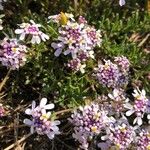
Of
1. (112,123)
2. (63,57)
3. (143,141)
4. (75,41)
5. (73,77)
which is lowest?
(143,141)

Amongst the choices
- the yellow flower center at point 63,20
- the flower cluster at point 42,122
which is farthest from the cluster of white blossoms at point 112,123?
the yellow flower center at point 63,20

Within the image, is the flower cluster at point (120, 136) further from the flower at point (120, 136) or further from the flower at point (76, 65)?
the flower at point (76, 65)

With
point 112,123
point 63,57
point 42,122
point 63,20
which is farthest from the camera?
point 63,57

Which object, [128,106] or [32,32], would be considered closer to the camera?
[128,106]

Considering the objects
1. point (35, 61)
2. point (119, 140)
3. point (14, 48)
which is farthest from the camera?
point (35, 61)

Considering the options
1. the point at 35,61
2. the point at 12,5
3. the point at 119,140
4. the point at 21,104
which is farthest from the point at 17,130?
the point at 12,5

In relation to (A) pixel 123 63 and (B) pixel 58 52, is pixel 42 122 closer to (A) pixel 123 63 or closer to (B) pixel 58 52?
(B) pixel 58 52

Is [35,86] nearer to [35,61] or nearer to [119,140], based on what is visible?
[35,61]

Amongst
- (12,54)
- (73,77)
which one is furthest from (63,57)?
(12,54)
